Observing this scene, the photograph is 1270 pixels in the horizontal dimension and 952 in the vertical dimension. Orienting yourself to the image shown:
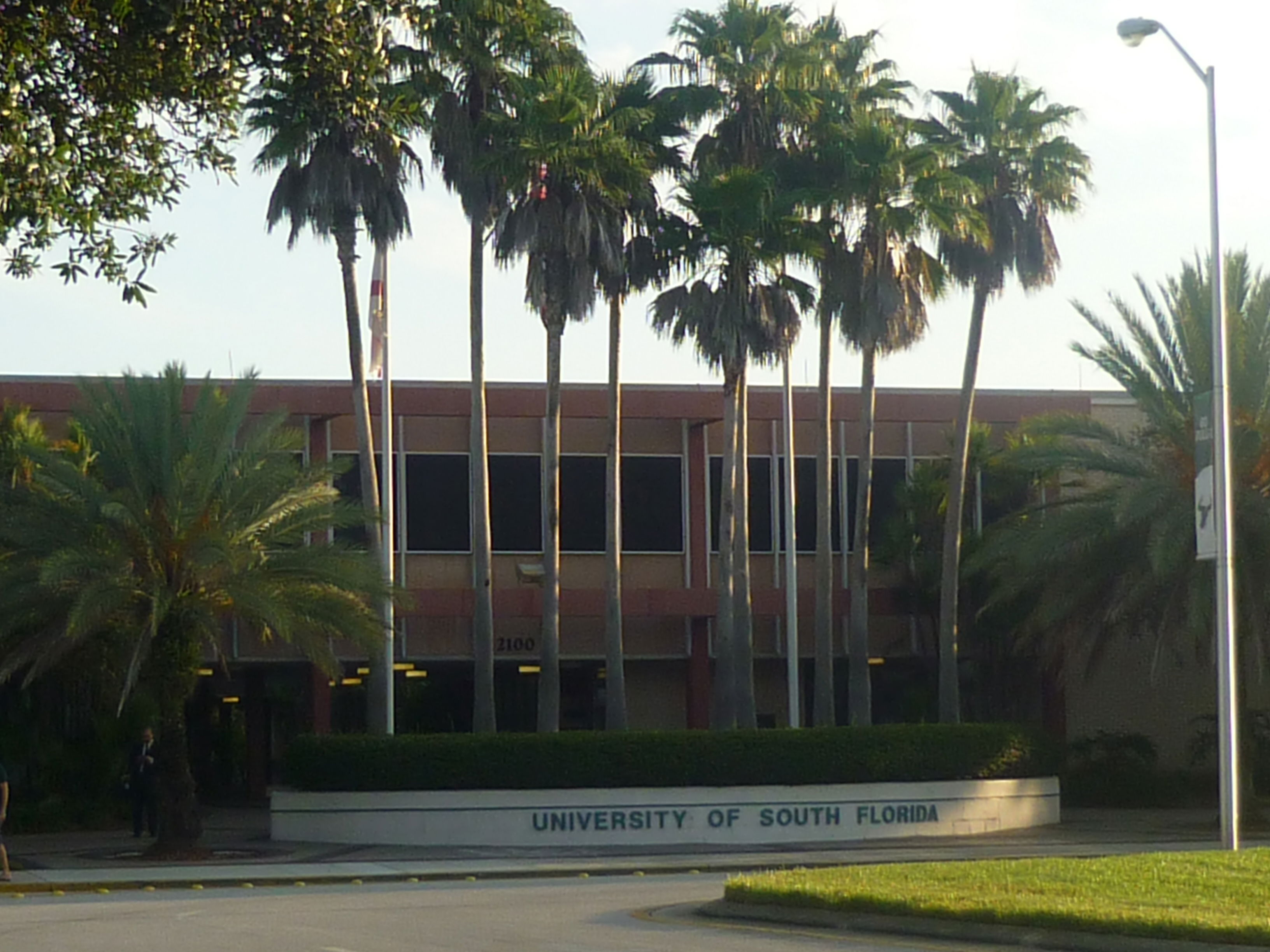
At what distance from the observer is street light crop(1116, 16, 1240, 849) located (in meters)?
19.7

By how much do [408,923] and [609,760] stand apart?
12.0m

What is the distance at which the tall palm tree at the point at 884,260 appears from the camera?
102 ft

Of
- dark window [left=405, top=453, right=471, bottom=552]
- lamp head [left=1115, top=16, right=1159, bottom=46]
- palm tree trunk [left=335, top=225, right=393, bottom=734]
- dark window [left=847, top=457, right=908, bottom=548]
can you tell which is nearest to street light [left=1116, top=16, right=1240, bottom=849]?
lamp head [left=1115, top=16, right=1159, bottom=46]

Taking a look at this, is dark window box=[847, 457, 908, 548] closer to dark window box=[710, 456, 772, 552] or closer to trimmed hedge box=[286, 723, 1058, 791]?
dark window box=[710, 456, 772, 552]

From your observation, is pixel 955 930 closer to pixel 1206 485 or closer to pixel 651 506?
pixel 1206 485

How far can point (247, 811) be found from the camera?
3741 centimetres

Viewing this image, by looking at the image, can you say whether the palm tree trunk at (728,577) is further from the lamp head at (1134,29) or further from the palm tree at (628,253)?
the lamp head at (1134,29)

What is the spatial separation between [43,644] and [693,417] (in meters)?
14.8

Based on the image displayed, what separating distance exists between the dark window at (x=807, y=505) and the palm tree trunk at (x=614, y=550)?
6.32m

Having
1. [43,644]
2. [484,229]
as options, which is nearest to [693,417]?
[484,229]

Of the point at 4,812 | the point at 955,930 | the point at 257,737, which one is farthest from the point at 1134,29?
the point at 257,737

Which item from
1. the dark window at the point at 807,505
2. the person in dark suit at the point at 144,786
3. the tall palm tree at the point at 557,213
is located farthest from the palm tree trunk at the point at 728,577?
the person in dark suit at the point at 144,786

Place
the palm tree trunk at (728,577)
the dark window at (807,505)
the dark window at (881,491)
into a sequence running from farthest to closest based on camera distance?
1. the dark window at (807,505)
2. the dark window at (881,491)
3. the palm tree trunk at (728,577)

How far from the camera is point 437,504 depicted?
118 ft
